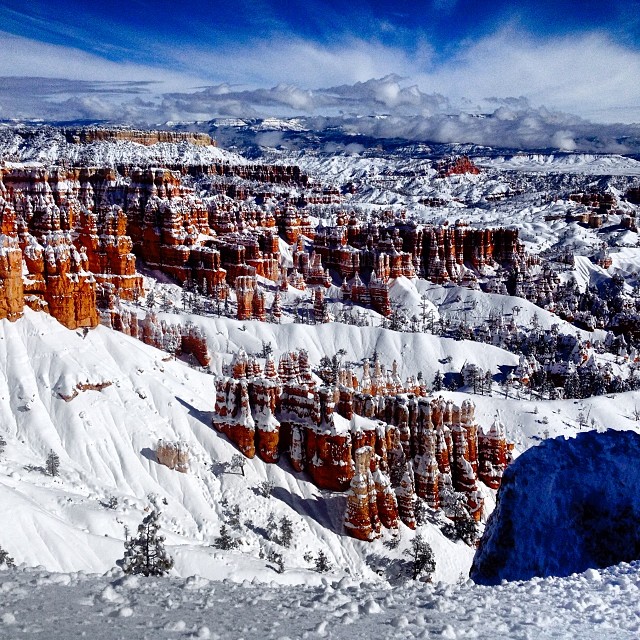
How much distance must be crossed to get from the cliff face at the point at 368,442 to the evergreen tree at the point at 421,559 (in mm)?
3138

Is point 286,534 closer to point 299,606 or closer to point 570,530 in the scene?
point 570,530

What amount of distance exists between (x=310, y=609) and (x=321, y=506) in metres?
30.3

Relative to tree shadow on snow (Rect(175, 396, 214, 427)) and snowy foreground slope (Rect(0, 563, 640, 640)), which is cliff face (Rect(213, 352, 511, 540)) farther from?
snowy foreground slope (Rect(0, 563, 640, 640))

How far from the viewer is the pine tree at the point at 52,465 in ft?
115

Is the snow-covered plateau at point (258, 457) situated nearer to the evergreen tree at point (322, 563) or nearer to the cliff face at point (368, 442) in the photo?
the evergreen tree at point (322, 563)

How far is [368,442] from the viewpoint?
1688 inches

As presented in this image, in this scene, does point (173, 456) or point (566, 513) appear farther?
point (173, 456)

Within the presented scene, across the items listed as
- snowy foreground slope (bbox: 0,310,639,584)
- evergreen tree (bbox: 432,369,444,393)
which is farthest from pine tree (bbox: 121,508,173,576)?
evergreen tree (bbox: 432,369,444,393)

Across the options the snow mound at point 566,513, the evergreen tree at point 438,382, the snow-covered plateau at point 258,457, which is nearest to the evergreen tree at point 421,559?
the snow-covered plateau at point 258,457

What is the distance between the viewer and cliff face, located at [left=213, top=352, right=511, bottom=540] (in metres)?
40.1

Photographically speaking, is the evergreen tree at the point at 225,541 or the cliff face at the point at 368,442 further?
the cliff face at the point at 368,442

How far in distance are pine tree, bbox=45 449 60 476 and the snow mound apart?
2515 cm

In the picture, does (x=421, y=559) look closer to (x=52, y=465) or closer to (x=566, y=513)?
(x=566, y=513)

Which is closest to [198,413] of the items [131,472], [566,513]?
[131,472]
